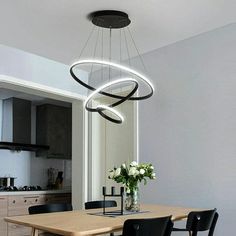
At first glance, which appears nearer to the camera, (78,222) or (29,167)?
(78,222)

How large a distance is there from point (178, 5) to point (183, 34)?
80 centimetres

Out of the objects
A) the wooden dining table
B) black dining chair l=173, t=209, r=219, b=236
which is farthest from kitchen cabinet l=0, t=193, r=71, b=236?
black dining chair l=173, t=209, r=219, b=236

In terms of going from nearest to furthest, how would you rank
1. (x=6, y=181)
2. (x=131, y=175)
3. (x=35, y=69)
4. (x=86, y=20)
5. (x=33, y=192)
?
(x=131, y=175)
(x=86, y=20)
(x=35, y=69)
(x=33, y=192)
(x=6, y=181)

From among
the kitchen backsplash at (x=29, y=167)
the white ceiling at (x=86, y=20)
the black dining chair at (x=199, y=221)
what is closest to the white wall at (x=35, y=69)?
the white ceiling at (x=86, y=20)

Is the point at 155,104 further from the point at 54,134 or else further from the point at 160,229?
the point at 54,134

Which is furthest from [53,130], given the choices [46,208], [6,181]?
[46,208]

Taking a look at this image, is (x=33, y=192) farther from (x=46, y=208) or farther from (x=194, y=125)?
(x=194, y=125)

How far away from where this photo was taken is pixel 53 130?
21.8ft

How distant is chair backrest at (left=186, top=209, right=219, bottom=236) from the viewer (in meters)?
2.76

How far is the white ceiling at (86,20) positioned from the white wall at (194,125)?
227 millimetres

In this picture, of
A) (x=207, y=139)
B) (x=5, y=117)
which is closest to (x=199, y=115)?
(x=207, y=139)

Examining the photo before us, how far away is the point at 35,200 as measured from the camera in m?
5.84

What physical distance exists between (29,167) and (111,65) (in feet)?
13.0

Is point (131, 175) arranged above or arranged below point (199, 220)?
above
